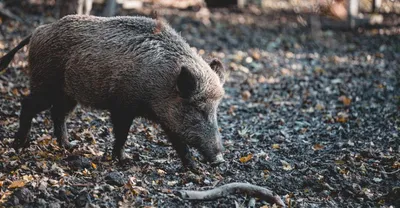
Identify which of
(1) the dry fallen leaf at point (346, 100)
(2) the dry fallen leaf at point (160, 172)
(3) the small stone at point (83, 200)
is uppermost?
(1) the dry fallen leaf at point (346, 100)

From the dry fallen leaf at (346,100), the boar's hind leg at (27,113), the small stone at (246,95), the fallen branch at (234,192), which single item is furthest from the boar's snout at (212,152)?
the dry fallen leaf at (346,100)

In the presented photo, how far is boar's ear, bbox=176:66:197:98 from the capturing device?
17.2 feet

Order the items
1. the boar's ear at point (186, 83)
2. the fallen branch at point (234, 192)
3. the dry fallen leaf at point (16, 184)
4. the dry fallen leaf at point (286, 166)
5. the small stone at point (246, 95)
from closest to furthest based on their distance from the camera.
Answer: the dry fallen leaf at point (16, 184) → the fallen branch at point (234, 192) → the boar's ear at point (186, 83) → the dry fallen leaf at point (286, 166) → the small stone at point (246, 95)

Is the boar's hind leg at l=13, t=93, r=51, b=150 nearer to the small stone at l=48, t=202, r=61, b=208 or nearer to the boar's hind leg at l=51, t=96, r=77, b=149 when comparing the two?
the boar's hind leg at l=51, t=96, r=77, b=149

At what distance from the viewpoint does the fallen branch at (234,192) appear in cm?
470

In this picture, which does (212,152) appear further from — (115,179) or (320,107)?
(320,107)

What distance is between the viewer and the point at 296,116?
27.5 feet

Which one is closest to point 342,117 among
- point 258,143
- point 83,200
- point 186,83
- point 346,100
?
point 346,100

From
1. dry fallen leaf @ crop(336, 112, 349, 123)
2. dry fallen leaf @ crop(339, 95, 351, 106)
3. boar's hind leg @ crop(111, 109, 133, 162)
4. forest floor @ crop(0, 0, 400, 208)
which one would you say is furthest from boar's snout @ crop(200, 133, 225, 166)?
dry fallen leaf @ crop(339, 95, 351, 106)

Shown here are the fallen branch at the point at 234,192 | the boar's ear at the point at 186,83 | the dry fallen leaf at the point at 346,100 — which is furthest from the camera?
the dry fallen leaf at the point at 346,100

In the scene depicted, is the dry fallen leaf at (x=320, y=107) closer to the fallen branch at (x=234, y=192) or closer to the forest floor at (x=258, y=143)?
the forest floor at (x=258, y=143)

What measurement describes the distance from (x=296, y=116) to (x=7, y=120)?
4.07 metres

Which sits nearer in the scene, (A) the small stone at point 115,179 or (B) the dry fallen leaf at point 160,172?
(A) the small stone at point 115,179

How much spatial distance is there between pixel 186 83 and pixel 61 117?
1701 mm
